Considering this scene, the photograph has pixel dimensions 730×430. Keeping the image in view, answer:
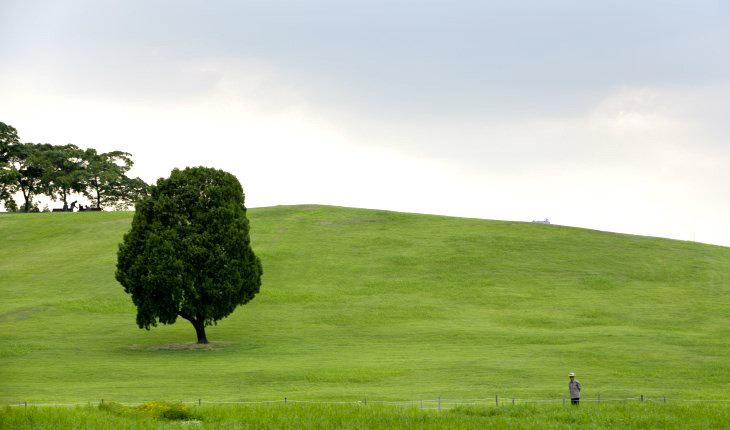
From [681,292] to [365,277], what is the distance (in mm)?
32305

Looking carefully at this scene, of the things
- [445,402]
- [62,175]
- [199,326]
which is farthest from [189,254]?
[62,175]

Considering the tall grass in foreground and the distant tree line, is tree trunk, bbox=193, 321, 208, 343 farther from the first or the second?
the distant tree line

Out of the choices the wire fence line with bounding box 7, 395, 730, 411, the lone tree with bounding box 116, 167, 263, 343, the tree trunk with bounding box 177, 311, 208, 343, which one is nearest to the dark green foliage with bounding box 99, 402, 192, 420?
Result: the wire fence line with bounding box 7, 395, 730, 411

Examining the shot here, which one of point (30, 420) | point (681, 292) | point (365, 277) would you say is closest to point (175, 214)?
point (365, 277)

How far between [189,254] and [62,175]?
9531cm

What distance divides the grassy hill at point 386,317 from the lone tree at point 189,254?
3.24m

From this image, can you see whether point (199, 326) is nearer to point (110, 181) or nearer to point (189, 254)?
point (189, 254)

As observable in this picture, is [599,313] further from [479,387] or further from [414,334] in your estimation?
[479,387]

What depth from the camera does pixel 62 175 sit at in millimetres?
162500

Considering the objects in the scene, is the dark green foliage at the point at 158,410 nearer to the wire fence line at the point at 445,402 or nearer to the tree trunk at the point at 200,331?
the wire fence line at the point at 445,402

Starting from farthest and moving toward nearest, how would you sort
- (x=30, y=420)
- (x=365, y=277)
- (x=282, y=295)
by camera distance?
(x=365, y=277) < (x=282, y=295) < (x=30, y=420)

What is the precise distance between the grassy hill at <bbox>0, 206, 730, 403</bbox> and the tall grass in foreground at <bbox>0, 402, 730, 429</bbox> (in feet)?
26.6

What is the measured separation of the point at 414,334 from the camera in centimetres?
7575

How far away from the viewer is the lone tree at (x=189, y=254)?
7462 centimetres
